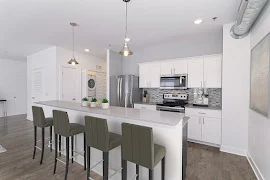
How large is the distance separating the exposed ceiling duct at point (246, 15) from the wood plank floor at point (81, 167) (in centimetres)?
249

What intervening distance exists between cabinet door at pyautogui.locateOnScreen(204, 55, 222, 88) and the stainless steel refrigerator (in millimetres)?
2082

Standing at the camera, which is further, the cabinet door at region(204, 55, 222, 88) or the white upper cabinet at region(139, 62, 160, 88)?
the white upper cabinet at region(139, 62, 160, 88)

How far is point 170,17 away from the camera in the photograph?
2.64 m

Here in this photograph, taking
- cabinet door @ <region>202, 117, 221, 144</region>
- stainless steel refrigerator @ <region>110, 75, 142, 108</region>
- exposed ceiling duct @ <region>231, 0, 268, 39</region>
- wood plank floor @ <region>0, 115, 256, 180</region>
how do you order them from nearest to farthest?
exposed ceiling duct @ <region>231, 0, 268, 39</region>
wood plank floor @ <region>0, 115, 256, 180</region>
cabinet door @ <region>202, 117, 221, 144</region>
stainless steel refrigerator @ <region>110, 75, 142, 108</region>

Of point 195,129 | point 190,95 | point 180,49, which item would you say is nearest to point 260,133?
point 195,129

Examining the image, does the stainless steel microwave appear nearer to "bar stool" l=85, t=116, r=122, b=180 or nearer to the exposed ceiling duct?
the exposed ceiling duct

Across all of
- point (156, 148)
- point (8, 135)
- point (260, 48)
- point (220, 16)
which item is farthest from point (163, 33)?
point (8, 135)

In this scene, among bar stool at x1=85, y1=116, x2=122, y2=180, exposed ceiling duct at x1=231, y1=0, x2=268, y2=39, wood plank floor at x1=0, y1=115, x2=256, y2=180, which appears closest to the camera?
bar stool at x1=85, y1=116, x2=122, y2=180

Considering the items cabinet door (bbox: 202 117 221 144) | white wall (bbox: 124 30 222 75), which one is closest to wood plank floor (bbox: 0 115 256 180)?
cabinet door (bbox: 202 117 221 144)

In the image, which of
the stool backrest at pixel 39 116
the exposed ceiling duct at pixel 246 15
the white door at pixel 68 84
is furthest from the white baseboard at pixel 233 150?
the white door at pixel 68 84

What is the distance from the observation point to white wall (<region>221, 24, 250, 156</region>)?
270 centimetres

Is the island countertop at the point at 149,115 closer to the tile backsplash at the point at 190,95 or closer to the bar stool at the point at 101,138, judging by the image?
the bar stool at the point at 101,138

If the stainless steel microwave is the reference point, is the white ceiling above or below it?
above

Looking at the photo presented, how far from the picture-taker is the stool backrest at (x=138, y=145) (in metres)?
1.32
